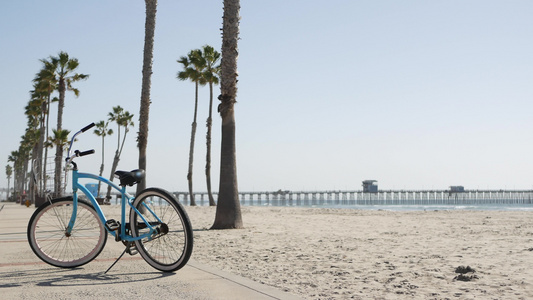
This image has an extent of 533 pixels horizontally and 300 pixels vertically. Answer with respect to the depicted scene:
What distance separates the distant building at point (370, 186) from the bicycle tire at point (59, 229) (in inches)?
4969

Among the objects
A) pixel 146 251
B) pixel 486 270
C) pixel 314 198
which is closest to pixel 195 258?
pixel 146 251

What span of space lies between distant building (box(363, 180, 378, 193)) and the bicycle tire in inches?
4969

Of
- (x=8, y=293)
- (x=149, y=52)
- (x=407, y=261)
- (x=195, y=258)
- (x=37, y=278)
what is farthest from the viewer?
(x=149, y=52)

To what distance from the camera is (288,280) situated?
562cm

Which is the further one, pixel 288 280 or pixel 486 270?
pixel 486 270

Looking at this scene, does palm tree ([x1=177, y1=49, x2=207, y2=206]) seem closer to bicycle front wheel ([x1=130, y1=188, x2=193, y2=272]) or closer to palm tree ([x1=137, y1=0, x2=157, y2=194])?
palm tree ([x1=137, y1=0, x2=157, y2=194])

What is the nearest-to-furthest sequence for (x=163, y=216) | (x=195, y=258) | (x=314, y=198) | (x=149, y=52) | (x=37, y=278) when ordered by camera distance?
(x=37, y=278) < (x=163, y=216) < (x=195, y=258) < (x=149, y=52) < (x=314, y=198)

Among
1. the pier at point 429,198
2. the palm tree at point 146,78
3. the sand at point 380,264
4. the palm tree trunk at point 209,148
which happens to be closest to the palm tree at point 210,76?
the palm tree trunk at point 209,148

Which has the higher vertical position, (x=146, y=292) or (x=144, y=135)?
(x=144, y=135)

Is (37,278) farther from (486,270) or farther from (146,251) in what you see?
(486,270)

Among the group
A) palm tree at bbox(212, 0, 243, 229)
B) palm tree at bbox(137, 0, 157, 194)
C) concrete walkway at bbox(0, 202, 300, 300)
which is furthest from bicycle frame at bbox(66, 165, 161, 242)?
palm tree at bbox(137, 0, 157, 194)

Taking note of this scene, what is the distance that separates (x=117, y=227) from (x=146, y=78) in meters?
14.6

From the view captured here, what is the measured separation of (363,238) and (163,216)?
5.69 metres

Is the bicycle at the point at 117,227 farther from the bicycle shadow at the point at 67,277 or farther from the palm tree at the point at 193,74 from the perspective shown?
the palm tree at the point at 193,74
